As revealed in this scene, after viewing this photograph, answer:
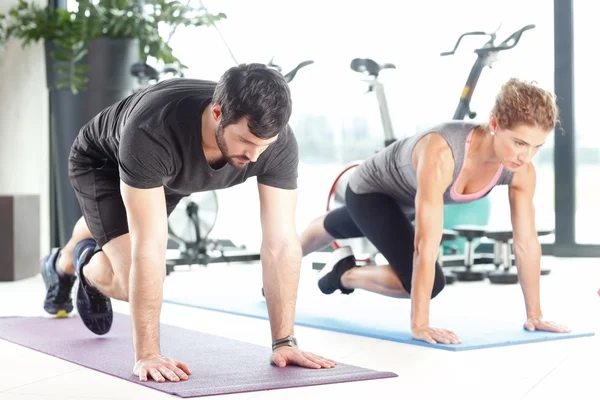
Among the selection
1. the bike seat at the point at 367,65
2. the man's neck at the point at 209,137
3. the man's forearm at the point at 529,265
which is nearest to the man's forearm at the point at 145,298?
the man's neck at the point at 209,137

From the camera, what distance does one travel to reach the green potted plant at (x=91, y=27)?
518 centimetres

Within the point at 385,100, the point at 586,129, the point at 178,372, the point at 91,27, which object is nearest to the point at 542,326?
the point at 178,372

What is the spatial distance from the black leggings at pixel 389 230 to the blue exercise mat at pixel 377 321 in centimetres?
18

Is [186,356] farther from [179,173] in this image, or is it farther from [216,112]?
[216,112]

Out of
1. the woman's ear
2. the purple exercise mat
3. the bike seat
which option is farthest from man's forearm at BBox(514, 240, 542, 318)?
the bike seat

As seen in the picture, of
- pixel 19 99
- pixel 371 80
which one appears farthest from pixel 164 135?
pixel 19 99

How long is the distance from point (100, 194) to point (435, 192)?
103 cm

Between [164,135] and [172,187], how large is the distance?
1.02 ft

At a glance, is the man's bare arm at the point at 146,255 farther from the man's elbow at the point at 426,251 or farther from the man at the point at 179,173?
the man's elbow at the point at 426,251

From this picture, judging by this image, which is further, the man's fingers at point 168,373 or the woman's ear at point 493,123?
the woman's ear at point 493,123

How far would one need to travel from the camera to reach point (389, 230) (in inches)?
131

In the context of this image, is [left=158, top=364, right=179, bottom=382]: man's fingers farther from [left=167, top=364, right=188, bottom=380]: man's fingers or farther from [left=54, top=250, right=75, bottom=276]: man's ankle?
[left=54, top=250, right=75, bottom=276]: man's ankle

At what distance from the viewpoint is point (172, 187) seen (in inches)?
99.1

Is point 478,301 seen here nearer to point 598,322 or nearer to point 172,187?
→ point 598,322
